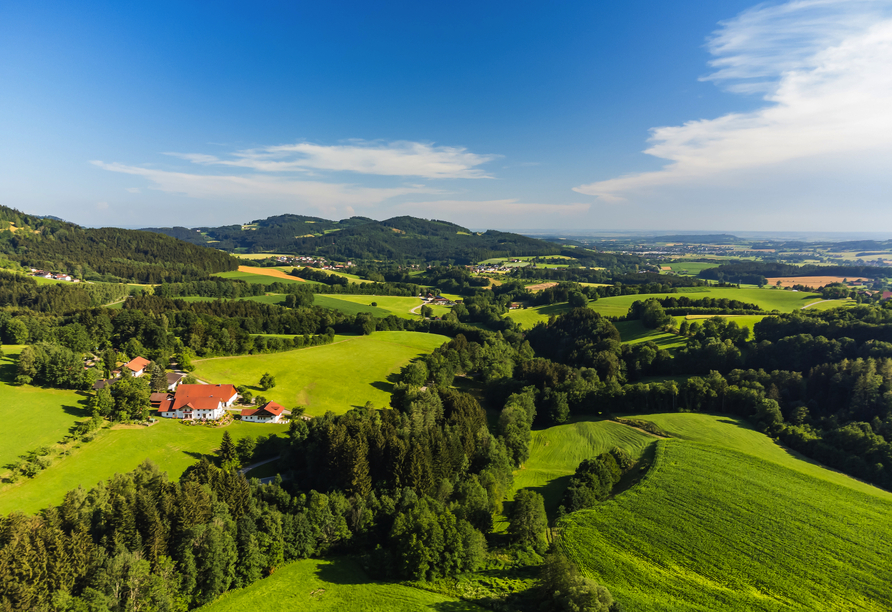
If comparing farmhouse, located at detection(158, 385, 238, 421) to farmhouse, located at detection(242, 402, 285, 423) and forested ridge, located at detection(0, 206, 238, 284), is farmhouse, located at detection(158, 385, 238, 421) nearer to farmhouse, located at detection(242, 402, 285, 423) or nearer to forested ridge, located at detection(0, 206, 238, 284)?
farmhouse, located at detection(242, 402, 285, 423)

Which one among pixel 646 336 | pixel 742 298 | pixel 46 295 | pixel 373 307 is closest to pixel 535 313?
pixel 646 336

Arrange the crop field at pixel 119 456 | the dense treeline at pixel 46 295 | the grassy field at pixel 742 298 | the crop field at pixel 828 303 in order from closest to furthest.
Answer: the crop field at pixel 119 456 < the dense treeline at pixel 46 295 < the crop field at pixel 828 303 < the grassy field at pixel 742 298

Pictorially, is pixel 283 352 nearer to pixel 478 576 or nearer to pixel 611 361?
pixel 478 576

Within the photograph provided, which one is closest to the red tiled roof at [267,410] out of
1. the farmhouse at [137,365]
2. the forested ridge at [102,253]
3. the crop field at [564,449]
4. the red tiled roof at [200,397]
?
the red tiled roof at [200,397]

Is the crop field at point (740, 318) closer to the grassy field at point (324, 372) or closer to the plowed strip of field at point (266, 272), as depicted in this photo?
the grassy field at point (324, 372)

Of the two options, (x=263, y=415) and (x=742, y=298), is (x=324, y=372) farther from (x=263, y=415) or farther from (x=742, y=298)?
(x=742, y=298)

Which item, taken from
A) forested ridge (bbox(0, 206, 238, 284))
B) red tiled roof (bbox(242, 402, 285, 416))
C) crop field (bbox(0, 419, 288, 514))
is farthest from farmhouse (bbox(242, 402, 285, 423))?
forested ridge (bbox(0, 206, 238, 284))

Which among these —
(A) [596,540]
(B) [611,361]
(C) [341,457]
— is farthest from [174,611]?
(B) [611,361]
